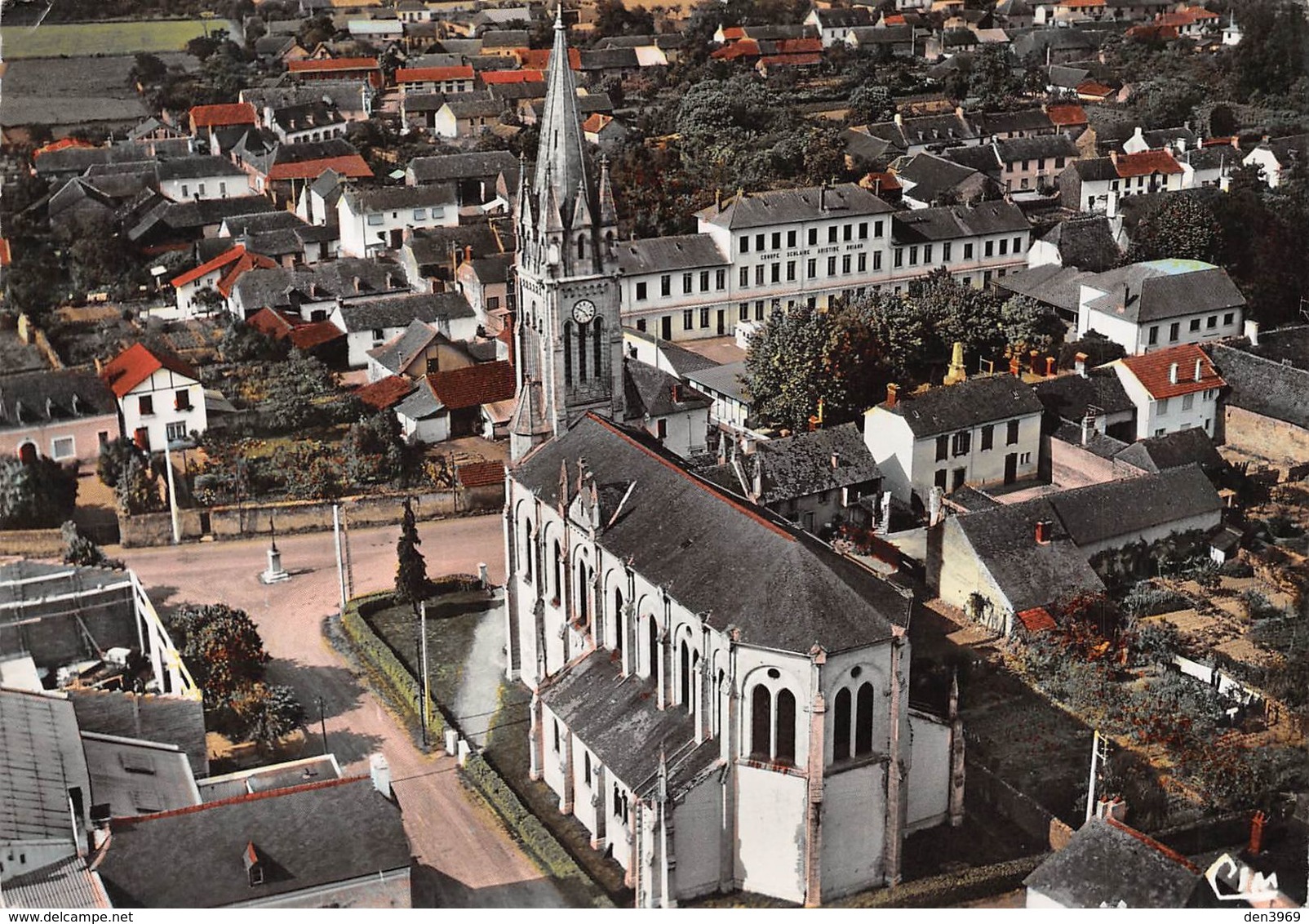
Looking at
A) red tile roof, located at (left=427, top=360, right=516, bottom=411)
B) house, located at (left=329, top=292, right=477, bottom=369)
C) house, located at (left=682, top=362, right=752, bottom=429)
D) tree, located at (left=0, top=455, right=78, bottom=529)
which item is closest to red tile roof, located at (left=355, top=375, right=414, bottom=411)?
red tile roof, located at (left=427, top=360, right=516, bottom=411)

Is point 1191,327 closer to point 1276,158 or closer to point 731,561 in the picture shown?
point 1276,158

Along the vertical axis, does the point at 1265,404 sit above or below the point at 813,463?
above

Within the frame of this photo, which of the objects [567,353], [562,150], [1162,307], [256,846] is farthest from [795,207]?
[256,846]

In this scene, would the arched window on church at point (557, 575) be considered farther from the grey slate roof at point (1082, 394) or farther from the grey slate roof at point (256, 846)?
the grey slate roof at point (1082, 394)

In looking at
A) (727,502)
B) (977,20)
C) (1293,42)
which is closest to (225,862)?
(727,502)

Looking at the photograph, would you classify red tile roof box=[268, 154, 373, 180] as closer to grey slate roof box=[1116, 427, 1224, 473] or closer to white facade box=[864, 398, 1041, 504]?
white facade box=[864, 398, 1041, 504]

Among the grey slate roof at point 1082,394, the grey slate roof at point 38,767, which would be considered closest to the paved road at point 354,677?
the grey slate roof at point 38,767
